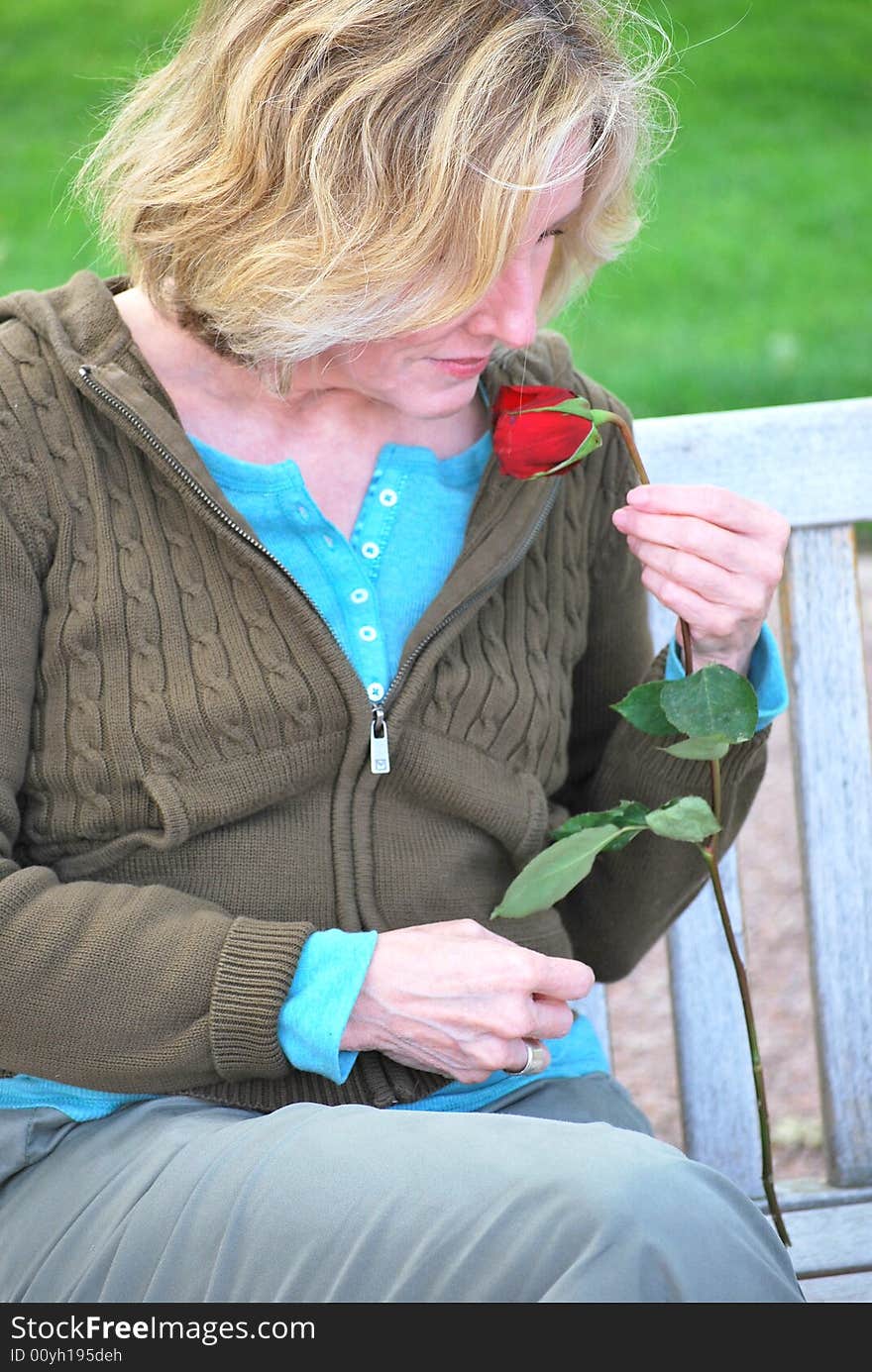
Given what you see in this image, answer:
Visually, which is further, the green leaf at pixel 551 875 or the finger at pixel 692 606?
the finger at pixel 692 606

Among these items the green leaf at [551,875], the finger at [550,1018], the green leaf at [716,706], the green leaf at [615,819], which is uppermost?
the green leaf at [716,706]

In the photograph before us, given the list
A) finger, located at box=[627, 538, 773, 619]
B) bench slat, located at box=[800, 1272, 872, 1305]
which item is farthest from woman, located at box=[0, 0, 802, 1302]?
bench slat, located at box=[800, 1272, 872, 1305]

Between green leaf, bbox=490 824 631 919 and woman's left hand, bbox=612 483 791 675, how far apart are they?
0.96 ft

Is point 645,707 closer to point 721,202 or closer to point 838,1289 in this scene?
point 838,1289

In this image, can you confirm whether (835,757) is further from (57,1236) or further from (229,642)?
(57,1236)

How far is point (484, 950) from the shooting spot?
1.53 m

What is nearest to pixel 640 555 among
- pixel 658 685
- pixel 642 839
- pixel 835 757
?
pixel 658 685

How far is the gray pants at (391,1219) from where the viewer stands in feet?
4.02

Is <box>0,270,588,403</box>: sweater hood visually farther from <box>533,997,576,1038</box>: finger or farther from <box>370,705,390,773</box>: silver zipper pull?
<box>533,997,576,1038</box>: finger

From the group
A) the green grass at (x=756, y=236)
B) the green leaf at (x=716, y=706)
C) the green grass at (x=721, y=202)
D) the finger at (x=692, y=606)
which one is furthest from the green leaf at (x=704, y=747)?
the green grass at (x=721, y=202)

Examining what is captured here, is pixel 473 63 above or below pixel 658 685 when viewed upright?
above

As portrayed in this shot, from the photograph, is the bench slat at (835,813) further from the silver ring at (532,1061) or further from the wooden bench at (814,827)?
the silver ring at (532,1061)

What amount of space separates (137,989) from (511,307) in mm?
754

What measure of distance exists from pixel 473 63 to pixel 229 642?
0.61m
